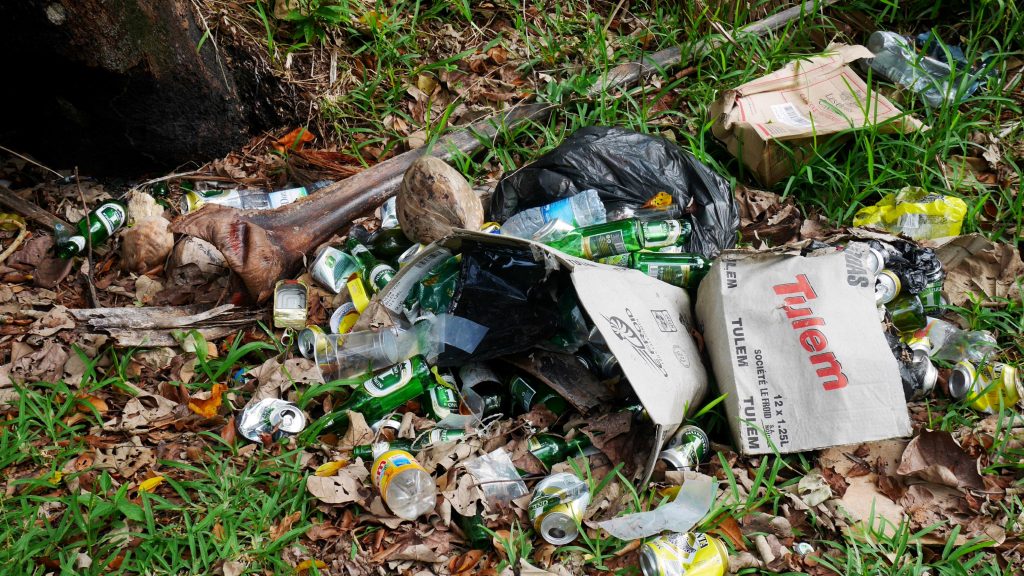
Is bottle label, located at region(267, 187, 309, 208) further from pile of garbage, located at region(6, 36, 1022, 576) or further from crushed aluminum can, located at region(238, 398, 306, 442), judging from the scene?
crushed aluminum can, located at region(238, 398, 306, 442)

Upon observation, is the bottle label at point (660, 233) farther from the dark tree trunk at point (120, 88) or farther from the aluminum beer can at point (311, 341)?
the dark tree trunk at point (120, 88)

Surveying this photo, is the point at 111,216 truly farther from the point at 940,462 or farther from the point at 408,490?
the point at 940,462

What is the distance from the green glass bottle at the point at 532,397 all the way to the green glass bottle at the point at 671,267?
0.51 m

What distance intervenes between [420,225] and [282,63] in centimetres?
129

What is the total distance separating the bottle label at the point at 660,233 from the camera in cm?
244

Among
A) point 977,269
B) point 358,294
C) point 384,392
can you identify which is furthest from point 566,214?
point 977,269

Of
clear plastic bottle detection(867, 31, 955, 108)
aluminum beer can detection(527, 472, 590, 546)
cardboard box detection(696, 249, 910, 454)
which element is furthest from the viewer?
clear plastic bottle detection(867, 31, 955, 108)

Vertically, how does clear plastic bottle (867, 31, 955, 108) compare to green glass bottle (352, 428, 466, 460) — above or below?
above

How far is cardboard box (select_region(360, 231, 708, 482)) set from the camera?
188 centimetres

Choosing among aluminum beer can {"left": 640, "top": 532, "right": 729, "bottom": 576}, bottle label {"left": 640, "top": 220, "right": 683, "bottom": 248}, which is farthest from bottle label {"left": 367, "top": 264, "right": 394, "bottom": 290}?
aluminum beer can {"left": 640, "top": 532, "right": 729, "bottom": 576}

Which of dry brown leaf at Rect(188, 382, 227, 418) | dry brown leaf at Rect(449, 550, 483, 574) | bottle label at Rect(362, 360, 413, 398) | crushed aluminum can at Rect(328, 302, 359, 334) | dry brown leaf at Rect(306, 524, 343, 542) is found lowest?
dry brown leaf at Rect(449, 550, 483, 574)

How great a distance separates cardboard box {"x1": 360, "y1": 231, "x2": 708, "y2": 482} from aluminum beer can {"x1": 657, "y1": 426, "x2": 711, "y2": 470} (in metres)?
0.06

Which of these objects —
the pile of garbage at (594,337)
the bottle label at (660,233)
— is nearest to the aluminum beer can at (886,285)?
the pile of garbage at (594,337)

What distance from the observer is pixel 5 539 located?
1.82 meters
